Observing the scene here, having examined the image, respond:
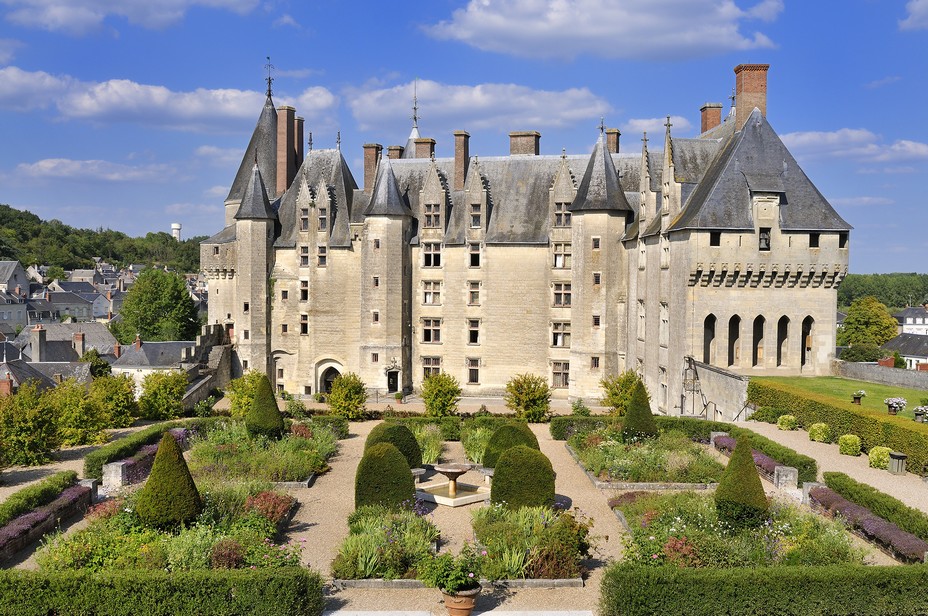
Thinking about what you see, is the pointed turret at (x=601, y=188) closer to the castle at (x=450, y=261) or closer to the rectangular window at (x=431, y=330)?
the castle at (x=450, y=261)

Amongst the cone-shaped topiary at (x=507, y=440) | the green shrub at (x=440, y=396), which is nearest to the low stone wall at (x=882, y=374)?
the cone-shaped topiary at (x=507, y=440)

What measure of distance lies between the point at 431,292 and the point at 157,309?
2288 centimetres

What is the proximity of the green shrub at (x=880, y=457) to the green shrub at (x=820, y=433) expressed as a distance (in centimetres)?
304

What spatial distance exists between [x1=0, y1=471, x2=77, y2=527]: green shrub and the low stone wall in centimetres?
2615

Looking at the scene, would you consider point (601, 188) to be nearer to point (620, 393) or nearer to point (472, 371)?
point (620, 393)

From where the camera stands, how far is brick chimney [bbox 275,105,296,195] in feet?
137

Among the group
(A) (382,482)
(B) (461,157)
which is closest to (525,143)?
(B) (461,157)

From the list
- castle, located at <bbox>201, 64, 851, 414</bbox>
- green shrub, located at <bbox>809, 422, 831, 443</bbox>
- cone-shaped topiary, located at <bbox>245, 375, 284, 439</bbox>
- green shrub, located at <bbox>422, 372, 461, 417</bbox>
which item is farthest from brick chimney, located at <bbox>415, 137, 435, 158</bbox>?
green shrub, located at <bbox>809, 422, 831, 443</bbox>

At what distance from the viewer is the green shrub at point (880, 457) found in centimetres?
2012

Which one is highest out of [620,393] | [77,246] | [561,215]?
[77,246]

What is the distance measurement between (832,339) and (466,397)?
16958mm

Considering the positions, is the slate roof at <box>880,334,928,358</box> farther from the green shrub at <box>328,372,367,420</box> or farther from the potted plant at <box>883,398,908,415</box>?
the green shrub at <box>328,372,367,420</box>

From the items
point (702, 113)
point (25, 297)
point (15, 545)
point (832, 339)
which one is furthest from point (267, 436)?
point (25, 297)

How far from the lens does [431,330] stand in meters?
40.4
